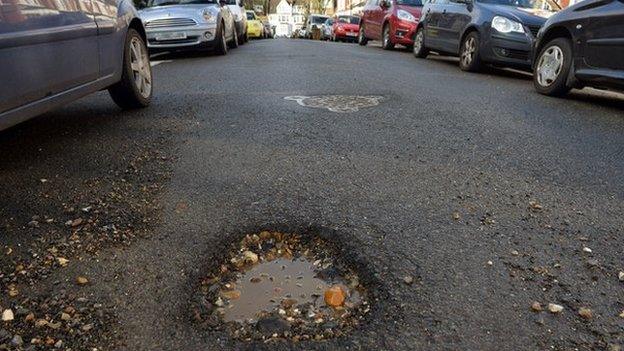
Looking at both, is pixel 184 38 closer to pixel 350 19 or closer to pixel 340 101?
pixel 340 101

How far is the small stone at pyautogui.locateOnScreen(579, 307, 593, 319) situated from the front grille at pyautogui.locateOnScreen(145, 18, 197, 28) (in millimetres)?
10488

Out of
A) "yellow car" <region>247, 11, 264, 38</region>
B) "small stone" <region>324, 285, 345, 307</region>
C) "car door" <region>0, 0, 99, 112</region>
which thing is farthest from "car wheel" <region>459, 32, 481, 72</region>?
"yellow car" <region>247, 11, 264, 38</region>

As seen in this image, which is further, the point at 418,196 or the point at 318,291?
the point at 418,196

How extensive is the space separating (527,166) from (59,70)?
10.7 feet

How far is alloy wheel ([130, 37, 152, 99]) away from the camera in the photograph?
16.7 feet

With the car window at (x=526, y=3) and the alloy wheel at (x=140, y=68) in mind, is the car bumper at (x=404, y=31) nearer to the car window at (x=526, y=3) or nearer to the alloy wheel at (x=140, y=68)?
the car window at (x=526, y=3)

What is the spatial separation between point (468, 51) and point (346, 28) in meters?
20.8

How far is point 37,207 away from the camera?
109 inches

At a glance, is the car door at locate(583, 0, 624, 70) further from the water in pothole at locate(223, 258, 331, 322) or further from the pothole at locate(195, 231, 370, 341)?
the water in pothole at locate(223, 258, 331, 322)

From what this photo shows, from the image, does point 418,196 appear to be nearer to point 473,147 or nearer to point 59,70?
point 473,147

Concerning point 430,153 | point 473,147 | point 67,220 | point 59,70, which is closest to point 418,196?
point 430,153

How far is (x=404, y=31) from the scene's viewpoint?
1461 centimetres

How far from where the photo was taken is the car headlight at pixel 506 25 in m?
8.70

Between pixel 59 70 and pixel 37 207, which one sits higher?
pixel 59 70
